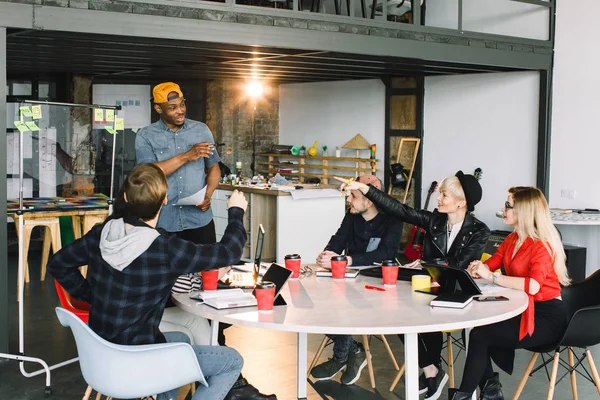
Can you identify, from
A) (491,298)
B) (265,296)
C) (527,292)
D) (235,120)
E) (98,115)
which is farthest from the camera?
(235,120)

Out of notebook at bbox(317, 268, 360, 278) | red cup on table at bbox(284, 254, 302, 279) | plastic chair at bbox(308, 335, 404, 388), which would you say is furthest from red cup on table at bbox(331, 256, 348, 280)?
plastic chair at bbox(308, 335, 404, 388)

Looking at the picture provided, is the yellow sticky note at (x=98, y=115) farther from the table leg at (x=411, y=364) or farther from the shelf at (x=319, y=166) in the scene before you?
the shelf at (x=319, y=166)

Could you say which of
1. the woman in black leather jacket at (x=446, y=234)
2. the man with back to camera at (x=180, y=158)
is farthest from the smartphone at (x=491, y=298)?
the man with back to camera at (x=180, y=158)

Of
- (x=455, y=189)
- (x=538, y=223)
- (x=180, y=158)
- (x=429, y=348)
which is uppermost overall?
(x=180, y=158)

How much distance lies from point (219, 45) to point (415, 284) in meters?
3.54

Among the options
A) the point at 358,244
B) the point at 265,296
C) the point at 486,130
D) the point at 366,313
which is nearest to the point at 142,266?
the point at 265,296

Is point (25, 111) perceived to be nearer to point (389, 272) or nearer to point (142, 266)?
point (142, 266)

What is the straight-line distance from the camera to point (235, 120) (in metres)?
12.6

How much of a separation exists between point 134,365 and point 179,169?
2.12 meters

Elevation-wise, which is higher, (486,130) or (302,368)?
(486,130)

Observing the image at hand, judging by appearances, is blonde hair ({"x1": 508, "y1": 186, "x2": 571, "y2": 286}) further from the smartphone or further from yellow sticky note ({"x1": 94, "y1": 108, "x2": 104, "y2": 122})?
yellow sticky note ({"x1": 94, "y1": 108, "x2": 104, "y2": 122})

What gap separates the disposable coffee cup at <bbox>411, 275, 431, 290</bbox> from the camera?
12.8 feet

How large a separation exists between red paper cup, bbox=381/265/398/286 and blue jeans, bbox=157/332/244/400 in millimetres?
975

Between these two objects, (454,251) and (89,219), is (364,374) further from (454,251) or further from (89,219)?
(89,219)
